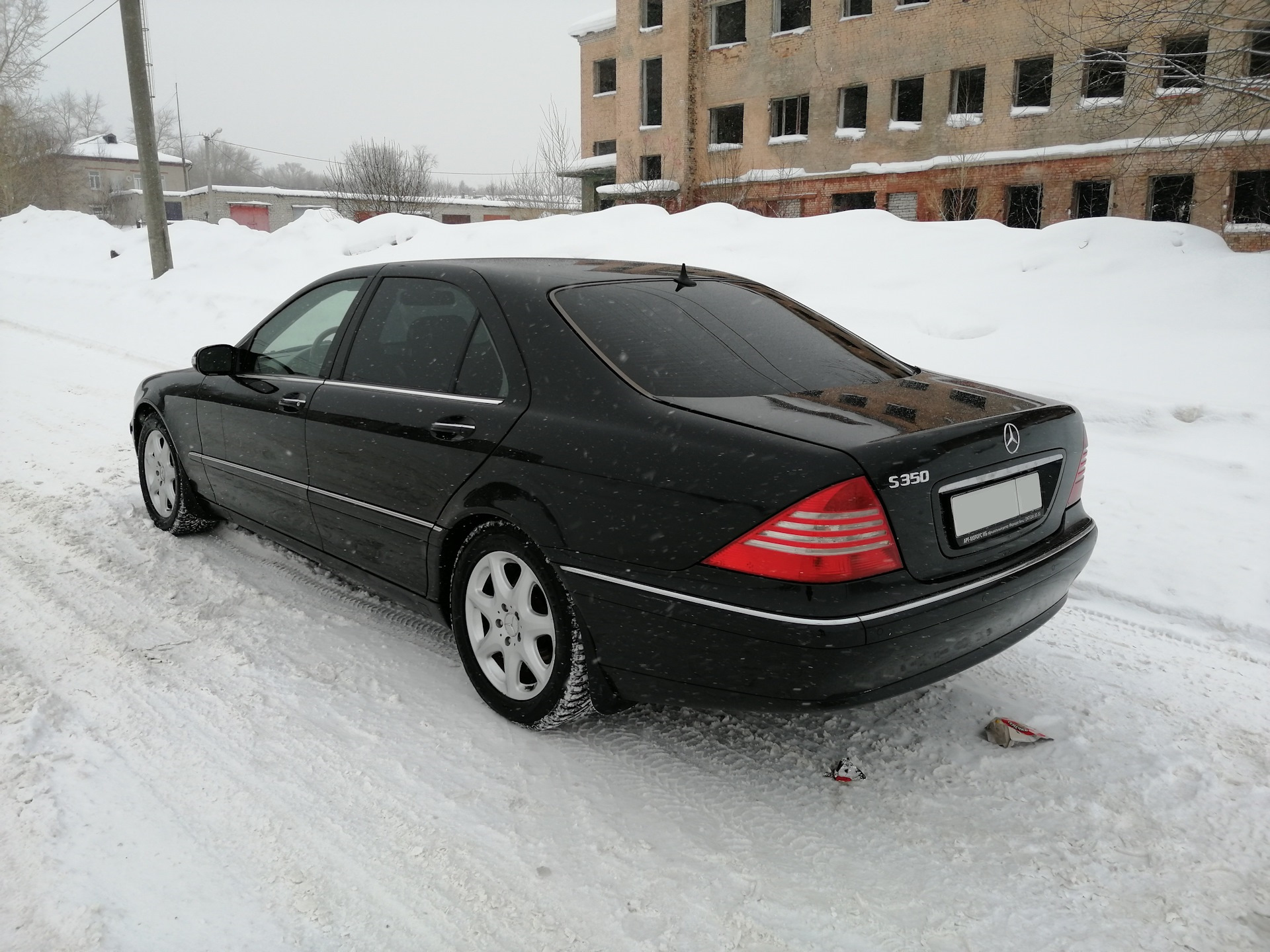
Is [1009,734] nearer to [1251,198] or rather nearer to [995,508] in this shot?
[995,508]

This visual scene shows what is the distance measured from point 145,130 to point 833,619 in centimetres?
1896

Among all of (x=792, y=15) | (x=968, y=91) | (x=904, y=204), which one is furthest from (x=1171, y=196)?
(x=792, y=15)

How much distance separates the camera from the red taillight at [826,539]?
2258mm

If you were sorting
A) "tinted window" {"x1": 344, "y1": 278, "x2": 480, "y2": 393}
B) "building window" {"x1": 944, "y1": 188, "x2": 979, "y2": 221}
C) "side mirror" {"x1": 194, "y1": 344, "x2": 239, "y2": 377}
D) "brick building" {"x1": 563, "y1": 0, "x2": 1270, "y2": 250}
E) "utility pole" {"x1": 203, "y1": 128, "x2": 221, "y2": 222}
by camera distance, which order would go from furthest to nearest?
"utility pole" {"x1": 203, "y1": 128, "x2": 221, "y2": 222} < "building window" {"x1": 944, "y1": 188, "x2": 979, "y2": 221} < "brick building" {"x1": 563, "y1": 0, "x2": 1270, "y2": 250} < "side mirror" {"x1": 194, "y1": 344, "x2": 239, "y2": 377} < "tinted window" {"x1": 344, "y1": 278, "x2": 480, "y2": 393}

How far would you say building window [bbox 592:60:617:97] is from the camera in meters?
35.8

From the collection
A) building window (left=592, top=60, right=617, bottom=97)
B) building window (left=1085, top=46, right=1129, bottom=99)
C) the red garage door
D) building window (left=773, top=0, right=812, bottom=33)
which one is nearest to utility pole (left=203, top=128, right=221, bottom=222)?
the red garage door

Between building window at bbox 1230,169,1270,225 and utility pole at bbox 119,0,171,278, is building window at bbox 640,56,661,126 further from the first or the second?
utility pole at bbox 119,0,171,278

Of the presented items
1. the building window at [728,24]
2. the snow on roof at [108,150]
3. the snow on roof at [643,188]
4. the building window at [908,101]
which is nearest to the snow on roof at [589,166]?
the snow on roof at [643,188]

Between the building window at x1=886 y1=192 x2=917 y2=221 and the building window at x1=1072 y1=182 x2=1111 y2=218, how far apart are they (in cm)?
425

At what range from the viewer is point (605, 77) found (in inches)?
1415

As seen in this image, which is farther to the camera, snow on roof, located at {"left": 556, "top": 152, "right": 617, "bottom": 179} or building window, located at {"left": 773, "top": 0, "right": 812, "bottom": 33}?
snow on roof, located at {"left": 556, "top": 152, "right": 617, "bottom": 179}

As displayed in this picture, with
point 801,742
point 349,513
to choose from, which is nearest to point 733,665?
point 801,742

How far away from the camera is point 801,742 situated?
9.71 ft

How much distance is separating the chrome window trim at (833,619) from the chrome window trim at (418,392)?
2.28ft
